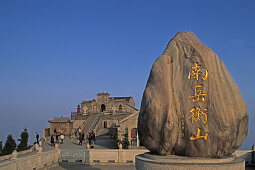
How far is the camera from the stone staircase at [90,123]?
112 ft

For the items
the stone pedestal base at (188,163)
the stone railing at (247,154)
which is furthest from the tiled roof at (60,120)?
the stone pedestal base at (188,163)

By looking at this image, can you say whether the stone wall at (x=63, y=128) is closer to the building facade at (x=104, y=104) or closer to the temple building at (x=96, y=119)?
the temple building at (x=96, y=119)

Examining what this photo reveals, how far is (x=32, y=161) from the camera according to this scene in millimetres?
13703

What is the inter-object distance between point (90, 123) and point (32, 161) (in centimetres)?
2277

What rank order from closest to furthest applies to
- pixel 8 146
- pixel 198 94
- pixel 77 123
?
1. pixel 198 94
2. pixel 8 146
3. pixel 77 123

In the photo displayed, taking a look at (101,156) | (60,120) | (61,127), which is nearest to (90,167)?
(101,156)

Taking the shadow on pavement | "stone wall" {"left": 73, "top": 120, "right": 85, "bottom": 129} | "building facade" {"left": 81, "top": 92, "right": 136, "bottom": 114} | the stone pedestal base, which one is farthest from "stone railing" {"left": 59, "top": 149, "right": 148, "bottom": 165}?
"building facade" {"left": 81, "top": 92, "right": 136, "bottom": 114}

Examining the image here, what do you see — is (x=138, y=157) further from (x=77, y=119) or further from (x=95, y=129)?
(x=77, y=119)

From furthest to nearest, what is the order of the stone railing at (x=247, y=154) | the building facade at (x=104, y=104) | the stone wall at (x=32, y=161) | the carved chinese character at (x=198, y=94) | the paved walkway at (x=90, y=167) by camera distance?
the building facade at (x=104, y=104), the stone railing at (x=247, y=154), the paved walkway at (x=90, y=167), the stone wall at (x=32, y=161), the carved chinese character at (x=198, y=94)

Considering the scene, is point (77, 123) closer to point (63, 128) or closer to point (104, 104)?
point (63, 128)

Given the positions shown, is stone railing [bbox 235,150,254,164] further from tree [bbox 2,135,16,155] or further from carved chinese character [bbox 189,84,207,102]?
tree [bbox 2,135,16,155]

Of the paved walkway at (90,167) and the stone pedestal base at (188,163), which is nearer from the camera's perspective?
the stone pedestal base at (188,163)

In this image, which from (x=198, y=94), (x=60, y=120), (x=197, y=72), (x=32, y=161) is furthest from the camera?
(x=60, y=120)

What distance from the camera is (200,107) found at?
22.8 feet
